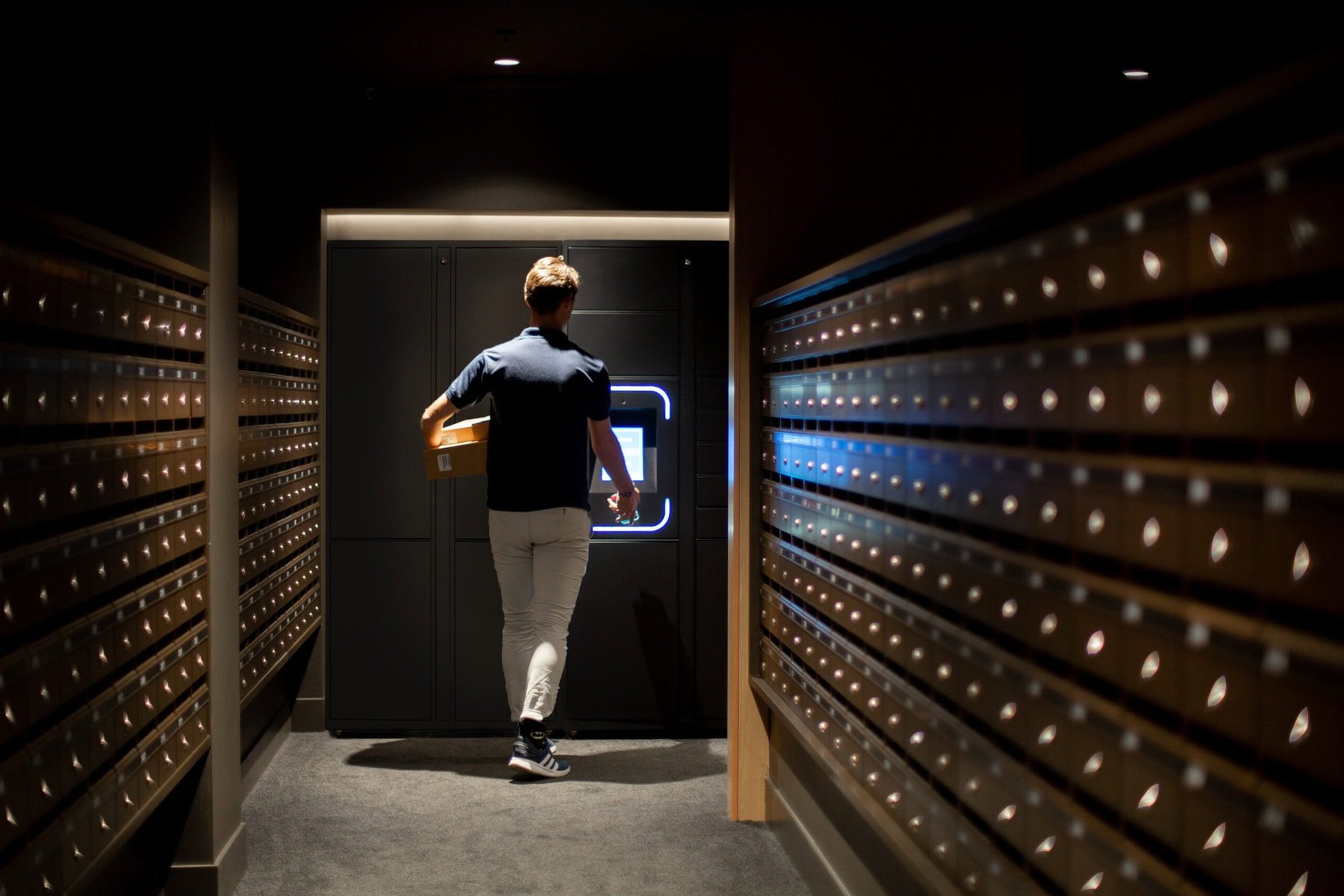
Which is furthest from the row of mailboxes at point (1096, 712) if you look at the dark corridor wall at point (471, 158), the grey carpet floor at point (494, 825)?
the dark corridor wall at point (471, 158)

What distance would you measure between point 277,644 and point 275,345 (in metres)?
1.07

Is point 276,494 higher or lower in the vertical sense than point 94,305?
lower

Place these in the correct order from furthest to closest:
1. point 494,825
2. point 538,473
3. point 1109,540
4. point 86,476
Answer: point 538,473 < point 494,825 < point 86,476 < point 1109,540

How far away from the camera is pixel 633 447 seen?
5180 millimetres

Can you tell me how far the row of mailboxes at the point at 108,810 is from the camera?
82.9 inches

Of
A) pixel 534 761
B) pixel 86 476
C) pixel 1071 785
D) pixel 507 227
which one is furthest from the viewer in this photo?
pixel 507 227

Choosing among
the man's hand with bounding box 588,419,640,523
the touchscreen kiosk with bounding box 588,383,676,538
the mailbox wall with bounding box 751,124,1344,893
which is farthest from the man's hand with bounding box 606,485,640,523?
the mailbox wall with bounding box 751,124,1344,893

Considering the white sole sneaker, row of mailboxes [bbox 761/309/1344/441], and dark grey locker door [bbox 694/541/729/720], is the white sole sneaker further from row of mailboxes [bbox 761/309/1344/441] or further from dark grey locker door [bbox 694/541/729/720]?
row of mailboxes [bbox 761/309/1344/441]

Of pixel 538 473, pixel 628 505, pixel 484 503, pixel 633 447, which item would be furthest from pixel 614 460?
pixel 484 503

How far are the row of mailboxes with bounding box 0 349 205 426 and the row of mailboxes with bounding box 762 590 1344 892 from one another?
155 cm

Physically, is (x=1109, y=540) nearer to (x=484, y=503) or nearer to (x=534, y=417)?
(x=534, y=417)

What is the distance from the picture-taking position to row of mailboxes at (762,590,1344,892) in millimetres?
1216

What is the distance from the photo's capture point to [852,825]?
3.00 metres

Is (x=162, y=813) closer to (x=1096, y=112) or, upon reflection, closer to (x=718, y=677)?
(x=718, y=677)
